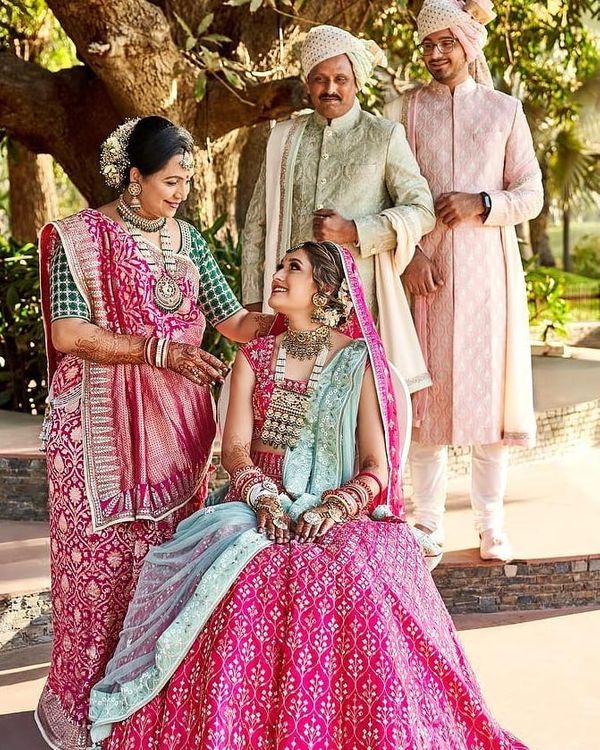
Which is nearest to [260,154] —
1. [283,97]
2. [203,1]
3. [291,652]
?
[203,1]

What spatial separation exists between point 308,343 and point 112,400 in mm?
592

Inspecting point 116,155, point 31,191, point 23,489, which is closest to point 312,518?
point 116,155

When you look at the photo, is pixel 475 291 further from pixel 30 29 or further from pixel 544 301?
pixel 30 29

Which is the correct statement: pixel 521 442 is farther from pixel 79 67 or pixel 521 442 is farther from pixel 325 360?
pixel 79 67

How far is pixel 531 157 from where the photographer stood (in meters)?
4.64

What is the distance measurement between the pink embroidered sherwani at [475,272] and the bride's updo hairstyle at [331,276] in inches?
46.2

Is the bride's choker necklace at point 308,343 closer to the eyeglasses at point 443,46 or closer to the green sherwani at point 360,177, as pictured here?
the green sherwani at point 360,177

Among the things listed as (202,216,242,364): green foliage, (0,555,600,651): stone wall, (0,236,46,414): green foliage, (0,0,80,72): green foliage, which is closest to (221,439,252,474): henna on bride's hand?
(0,555,600,651): stone wall

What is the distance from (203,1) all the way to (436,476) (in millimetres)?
3464

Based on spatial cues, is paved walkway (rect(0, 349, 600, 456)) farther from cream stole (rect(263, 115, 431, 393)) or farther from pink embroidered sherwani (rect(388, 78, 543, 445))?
pink embroidered sherwani (rect(388, 78, 543, 445))

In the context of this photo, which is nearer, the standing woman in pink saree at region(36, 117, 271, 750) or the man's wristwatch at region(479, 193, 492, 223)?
the standing woman in pink saree at region(36, 117, 271, 750)

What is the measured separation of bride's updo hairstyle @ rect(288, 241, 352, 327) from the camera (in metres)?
3.47

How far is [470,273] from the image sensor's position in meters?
4.58

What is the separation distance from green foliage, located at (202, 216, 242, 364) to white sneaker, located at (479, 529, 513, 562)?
2.23m
